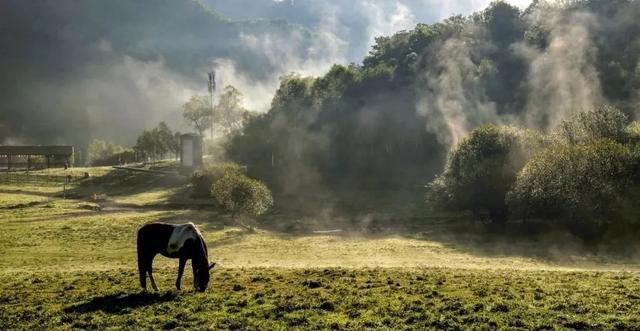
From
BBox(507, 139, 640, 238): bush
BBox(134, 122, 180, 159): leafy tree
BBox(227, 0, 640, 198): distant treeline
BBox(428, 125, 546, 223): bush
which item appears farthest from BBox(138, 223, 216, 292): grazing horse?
BBox(134, 122, 180, 159): leafy tree

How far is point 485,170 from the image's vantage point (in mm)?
81375

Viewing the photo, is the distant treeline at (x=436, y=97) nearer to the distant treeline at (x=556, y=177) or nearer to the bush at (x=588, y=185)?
the distant treeline at (x=556, y=177)

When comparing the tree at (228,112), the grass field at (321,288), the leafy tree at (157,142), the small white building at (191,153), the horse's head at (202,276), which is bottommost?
the grass field at (321,288)

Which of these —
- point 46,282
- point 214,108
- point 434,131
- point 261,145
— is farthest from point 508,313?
point 214,108

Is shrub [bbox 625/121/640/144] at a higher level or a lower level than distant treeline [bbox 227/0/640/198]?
lower

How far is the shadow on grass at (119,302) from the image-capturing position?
24.3 meters

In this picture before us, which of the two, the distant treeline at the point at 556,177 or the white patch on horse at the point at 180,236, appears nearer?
the white patch on horse at the point at 180,236

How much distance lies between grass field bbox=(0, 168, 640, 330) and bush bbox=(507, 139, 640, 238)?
4.25 meters

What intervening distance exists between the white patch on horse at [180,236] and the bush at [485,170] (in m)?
60.4

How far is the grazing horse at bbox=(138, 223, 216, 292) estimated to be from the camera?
28078mm

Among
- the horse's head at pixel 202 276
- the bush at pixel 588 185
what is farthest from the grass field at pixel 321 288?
the bush at pixel 588 185

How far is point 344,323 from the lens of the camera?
21.7 metres

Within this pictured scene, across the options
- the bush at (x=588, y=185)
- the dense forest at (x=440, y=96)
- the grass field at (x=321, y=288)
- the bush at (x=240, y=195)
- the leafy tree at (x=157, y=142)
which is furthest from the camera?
the leafy tree at (x=157, y=142)

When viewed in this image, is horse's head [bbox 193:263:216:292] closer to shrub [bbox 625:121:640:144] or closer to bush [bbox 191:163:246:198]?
shrub [bbox 625:121:640:144]
